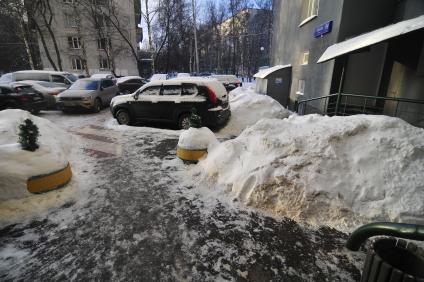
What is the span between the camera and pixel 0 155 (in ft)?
13.6

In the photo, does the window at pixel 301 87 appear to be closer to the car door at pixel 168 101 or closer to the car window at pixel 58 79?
the car door at pixel 168 101

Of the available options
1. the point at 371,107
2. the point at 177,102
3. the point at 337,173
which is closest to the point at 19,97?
the point at 177,102

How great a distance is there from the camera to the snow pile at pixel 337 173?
354cm

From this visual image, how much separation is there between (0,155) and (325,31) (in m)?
10.4

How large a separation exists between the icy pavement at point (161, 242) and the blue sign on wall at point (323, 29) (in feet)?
26.8

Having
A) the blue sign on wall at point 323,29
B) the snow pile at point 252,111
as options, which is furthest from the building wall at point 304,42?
the snow pile at point 252,111

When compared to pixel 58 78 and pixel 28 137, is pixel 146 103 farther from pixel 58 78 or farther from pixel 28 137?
pixel 58 78

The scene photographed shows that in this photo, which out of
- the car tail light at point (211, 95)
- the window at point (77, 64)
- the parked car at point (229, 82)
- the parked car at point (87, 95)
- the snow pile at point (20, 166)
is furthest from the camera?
the window at point (77, 64)

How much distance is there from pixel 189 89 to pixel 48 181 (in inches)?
204

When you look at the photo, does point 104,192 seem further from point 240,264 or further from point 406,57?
point 406,57

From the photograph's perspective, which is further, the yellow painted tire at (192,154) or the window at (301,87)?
Result: the window at (301,87)

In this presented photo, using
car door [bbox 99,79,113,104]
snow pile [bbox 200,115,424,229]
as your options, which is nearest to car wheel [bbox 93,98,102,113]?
car door [bbox 99,79,113,104]

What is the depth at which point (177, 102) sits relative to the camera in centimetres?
849

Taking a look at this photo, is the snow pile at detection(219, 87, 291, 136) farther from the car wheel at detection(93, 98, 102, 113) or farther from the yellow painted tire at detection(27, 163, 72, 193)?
the car wheel at detection(93, 98, 102, 113)
